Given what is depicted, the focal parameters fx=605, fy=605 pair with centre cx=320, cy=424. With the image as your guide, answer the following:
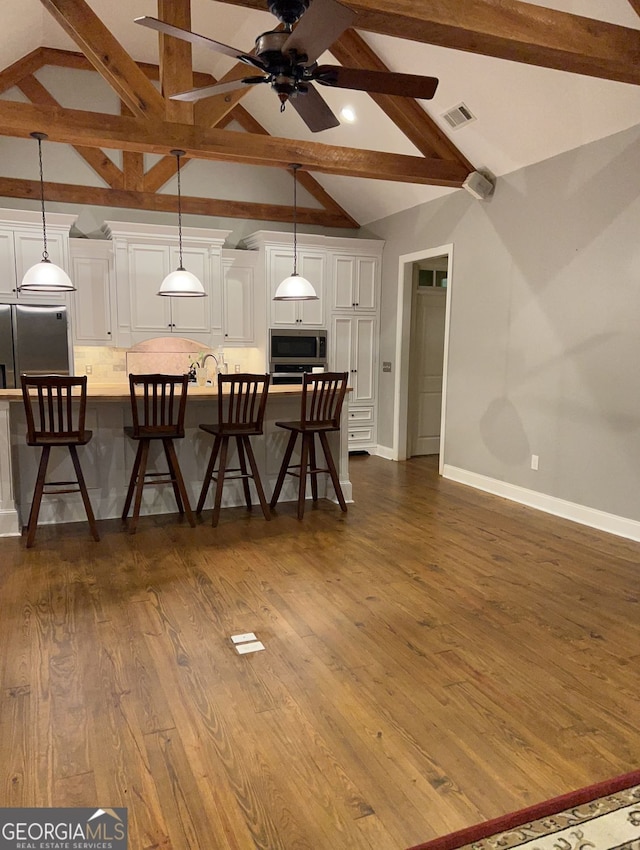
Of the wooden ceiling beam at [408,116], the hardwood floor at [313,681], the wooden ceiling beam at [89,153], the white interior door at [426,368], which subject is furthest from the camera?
the white interior door at [426,368]

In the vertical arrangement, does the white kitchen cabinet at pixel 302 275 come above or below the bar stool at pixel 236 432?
above

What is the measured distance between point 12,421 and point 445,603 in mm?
3076

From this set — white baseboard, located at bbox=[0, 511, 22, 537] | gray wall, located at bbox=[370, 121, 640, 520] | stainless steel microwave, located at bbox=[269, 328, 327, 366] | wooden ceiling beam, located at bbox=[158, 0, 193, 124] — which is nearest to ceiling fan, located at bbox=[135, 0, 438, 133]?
wooden ceiling beam, located at bbox=[158, 0, 193, 124]

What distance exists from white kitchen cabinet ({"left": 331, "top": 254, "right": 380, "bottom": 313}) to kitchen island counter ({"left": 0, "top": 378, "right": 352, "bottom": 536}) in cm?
238

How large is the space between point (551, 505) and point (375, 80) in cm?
340

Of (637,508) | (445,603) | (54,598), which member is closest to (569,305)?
(637,508)

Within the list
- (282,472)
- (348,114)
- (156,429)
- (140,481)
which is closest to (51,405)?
(156,429)

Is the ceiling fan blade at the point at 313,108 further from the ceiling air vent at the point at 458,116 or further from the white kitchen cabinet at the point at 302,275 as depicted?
the white kitchen cabinet at the point at 302,275

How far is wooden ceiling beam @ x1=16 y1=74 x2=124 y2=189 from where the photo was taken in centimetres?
595

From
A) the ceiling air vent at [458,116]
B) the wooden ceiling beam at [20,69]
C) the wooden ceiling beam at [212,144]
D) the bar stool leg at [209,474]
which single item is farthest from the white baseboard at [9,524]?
the ceiling air vent at [458,116]

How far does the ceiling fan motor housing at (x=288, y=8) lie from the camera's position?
2.45 meters

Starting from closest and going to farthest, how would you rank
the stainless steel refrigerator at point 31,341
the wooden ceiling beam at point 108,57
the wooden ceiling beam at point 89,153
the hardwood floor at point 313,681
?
1. the hardwood floor at point 313,681
2. the wooden ceiling beam at point 108,57
3. the stainless steel refrigerator at point 31,341
4. the wooden ceiling beam at point 89,153

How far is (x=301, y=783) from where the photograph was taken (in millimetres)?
1827

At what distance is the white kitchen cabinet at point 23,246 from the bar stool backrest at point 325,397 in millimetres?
2907
